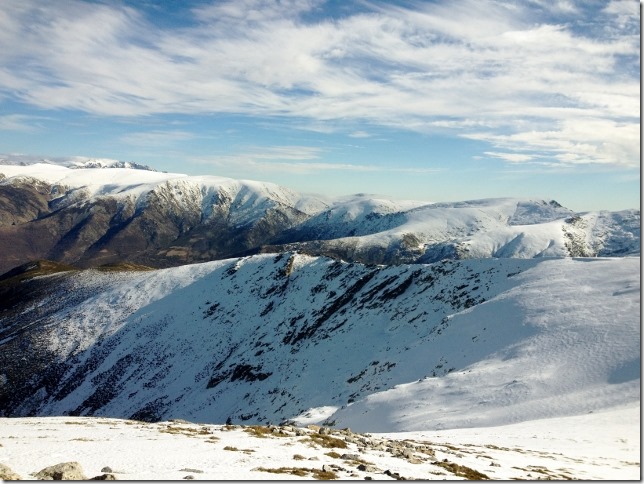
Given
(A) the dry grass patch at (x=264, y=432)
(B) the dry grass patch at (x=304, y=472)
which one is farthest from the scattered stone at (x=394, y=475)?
(A) the dry grass patch at (x=264, y=432)

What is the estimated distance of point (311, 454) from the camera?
616 inches

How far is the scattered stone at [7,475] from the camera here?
11.1 m

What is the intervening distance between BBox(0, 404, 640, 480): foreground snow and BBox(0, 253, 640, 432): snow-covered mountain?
7435 millimetres

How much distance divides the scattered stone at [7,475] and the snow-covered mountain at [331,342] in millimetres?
25623

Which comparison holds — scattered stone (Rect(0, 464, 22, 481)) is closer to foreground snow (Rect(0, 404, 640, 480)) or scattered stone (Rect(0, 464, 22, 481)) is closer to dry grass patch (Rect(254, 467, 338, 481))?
foreground snow (Rect(0, 404, 640, 480))

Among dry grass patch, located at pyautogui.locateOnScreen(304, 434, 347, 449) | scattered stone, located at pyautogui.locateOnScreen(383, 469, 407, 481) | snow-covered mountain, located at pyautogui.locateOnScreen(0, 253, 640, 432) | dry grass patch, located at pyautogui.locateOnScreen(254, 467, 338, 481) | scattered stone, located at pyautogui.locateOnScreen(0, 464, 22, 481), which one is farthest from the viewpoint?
snow-covered mountain, located at pyautogui.locateOnScreen(0, 253, 640, 432)

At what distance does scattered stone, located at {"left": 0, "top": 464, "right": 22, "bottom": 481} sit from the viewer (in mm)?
11062

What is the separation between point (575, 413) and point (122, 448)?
27.9 metres

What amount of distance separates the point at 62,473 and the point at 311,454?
790 centimetres

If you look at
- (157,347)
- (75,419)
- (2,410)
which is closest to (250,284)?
(157,347)

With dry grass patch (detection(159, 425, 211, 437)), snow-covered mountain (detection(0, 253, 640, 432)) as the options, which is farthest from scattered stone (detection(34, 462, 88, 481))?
snow-covered mountain (detection(0, 253, 640, 432))

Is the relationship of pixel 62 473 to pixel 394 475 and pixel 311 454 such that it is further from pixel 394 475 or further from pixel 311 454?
pixel 394 475

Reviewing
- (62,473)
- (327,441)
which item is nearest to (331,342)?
(327,441)

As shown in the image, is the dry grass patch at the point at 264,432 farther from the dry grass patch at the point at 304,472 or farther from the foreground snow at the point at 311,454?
the dry grass patch at the point at 304,472
